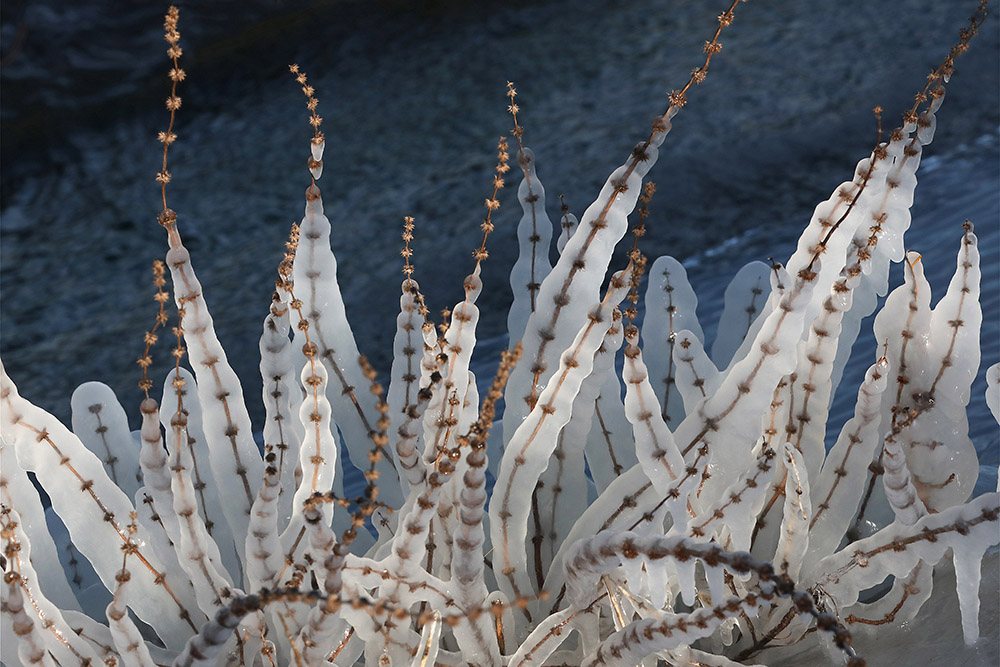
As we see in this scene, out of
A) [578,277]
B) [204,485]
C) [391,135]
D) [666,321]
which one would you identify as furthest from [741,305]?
[391,135]

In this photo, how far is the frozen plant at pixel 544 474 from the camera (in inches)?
12.6

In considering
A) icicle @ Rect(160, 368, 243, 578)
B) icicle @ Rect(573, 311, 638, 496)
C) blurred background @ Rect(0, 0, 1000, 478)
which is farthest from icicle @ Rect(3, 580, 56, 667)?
blurred background @ Rect(0, 0, 1000, 478)

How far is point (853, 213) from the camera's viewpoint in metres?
0.37

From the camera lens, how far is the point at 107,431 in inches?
17.1

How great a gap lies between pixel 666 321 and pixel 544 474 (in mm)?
98

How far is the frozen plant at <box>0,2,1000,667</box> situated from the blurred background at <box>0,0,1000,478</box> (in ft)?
1.49

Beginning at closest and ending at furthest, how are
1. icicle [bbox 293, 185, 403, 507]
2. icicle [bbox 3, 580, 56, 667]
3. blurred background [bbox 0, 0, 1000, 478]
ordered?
icicle [bbox 3, 580, 56, 667], icicle [bbox 293, 185, 403, 507], blurred background [bbox 0, 0, 1000, 478]

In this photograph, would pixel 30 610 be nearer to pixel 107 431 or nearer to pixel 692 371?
pixel 107 431

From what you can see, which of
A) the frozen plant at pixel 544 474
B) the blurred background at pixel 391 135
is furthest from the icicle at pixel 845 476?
the blurred background at pixel 391 135

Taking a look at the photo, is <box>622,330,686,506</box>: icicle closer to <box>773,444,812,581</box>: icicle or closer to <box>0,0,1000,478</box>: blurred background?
<box>773,444,812,581</box>: icicle

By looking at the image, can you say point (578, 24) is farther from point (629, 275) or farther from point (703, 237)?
point (629, 275)

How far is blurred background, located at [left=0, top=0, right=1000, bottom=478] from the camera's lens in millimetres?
979

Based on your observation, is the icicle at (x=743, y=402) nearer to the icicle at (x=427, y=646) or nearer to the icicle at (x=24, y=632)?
the icicle at (x=427, y=646)

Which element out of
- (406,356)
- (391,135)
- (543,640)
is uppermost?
(391,135)
